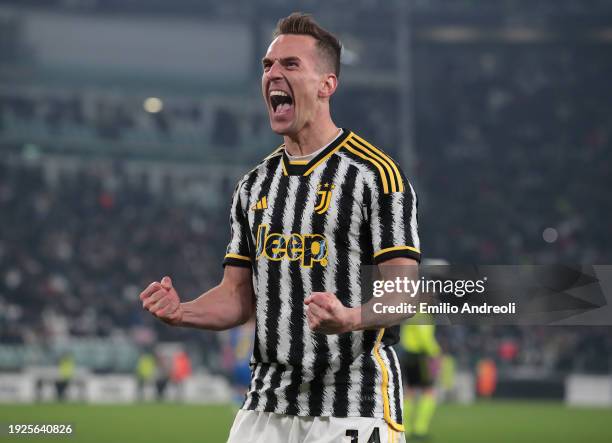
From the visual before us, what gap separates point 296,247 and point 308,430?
2.15 ft

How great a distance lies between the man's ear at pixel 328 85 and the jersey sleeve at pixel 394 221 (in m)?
0.42

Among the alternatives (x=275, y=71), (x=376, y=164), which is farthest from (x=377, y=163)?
(x=275, y=71)

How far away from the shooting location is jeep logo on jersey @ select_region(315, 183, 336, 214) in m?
4.12

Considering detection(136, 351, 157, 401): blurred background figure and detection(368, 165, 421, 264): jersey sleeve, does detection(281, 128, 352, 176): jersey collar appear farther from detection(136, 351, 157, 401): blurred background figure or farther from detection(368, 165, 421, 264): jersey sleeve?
detection(136, 351, 157, 401): blurred background figure

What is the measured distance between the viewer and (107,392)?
86.2 ft

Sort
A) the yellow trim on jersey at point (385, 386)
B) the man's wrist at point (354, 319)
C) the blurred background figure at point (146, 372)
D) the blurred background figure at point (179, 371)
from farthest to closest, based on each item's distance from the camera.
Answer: the blurred background figure at point (146, 372) < the blurred background figure at point (179, 371) < the yellow trim on jersey at point (385, 386) < the man's wrist at point (354, 319)

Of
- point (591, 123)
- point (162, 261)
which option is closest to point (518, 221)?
→ point (591, 123)

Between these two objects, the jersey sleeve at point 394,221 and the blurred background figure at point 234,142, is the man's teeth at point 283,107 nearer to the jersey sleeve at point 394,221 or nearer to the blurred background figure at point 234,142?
the jersey sleeve at point 394,221

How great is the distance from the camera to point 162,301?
13.5 feet

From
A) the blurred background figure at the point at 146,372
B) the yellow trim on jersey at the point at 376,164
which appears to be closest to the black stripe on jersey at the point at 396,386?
the yellow trim on jersey at the point at 376,164

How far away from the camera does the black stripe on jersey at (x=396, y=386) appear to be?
412cm

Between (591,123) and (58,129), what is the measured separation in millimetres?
19488

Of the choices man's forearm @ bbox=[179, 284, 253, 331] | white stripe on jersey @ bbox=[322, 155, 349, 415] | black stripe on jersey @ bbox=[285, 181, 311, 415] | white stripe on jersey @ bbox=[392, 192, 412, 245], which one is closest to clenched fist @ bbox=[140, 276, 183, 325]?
man's forearm @ bbox=[179, 284, 253, 331]

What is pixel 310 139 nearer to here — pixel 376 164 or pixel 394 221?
pixel 376 164
